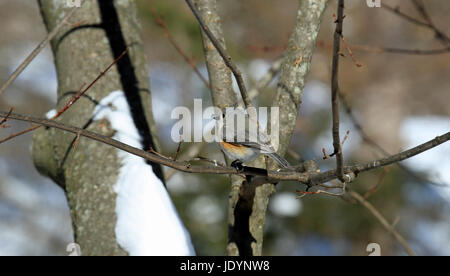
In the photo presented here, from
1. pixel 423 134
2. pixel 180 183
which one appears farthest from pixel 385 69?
pixel 180 183

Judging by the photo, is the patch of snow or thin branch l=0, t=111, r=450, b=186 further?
the patch of snow

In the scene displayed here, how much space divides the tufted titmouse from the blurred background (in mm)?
926

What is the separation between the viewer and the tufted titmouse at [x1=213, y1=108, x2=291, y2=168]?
1999 millimetres

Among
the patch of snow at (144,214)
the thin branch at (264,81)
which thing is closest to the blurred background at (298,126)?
the thin branch at (264,81)

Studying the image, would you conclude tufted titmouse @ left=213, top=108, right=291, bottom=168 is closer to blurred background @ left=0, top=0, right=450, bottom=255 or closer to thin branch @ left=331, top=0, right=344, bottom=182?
thin branch @ left=331, top=0, right=344, bottom=182

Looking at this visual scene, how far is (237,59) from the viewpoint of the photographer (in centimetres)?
649

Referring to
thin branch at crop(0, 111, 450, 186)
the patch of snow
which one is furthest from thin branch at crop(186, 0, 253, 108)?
the patch of snow

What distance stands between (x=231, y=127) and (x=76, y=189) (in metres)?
0.85

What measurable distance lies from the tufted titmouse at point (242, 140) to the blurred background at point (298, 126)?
926 millimetres

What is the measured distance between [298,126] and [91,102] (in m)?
5.69

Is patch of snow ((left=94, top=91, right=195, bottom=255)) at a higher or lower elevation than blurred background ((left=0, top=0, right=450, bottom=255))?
lower

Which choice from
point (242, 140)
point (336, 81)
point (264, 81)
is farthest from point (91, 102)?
point (336, 81)

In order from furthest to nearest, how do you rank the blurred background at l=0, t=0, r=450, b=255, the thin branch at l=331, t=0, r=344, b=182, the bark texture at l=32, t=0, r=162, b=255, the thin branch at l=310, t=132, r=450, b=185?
1. the blurred background at l=0, t=0, r=450, b=255
2. the bark texture at l=32, t=0, r=162, b=255
3. the thin branch at l=310, t=132, r=450, b=185
4. the thin branch at l=331, t=0, r=344, b=182

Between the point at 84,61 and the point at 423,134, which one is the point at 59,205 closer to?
the point at 84,61
